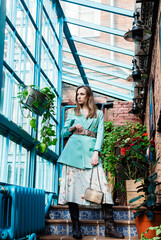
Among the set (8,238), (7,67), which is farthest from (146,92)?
(8,238)

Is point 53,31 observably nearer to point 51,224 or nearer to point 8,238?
point 51,224

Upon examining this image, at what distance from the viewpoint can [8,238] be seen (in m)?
2.84

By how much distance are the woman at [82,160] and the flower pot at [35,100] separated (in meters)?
0.41

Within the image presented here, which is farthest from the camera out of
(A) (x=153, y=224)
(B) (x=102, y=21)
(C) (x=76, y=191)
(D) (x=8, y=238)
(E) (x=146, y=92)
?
(B) (x=102, y=21)

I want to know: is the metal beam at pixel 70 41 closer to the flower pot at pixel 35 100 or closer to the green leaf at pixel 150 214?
the flower pot at pixel 35 100

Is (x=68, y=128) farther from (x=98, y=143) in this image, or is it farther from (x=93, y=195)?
(x=93, y=195)

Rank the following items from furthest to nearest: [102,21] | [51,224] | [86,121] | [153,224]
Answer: [102,21] → [51,224] → [86,121] → [153,224]

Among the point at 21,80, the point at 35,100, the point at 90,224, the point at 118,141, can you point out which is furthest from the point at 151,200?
the point at 118,141

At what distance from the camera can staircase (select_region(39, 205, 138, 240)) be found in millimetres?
3623

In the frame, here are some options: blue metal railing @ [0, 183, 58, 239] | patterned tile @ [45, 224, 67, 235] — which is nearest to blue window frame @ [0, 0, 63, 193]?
blue metal railing @ [0, 183, 58, 239]

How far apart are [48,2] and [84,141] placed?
3641 mm

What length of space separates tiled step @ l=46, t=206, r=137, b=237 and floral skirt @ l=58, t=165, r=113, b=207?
1.36ft

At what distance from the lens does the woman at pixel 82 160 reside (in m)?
3.35

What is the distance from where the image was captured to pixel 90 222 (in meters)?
3.68
